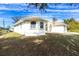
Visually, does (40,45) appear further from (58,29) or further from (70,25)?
(70,25)

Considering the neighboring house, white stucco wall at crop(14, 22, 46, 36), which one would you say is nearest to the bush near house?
the neighboring house

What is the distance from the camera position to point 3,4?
190 inches

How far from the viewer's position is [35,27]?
4875 millimetres

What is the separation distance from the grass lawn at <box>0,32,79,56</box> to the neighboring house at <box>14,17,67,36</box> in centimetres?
5

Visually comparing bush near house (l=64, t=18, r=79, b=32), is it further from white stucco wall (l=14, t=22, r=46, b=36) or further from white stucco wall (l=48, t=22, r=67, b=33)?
white stucco wall (l=14, t=22, r=46, b=36)

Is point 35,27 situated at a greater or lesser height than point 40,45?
greater

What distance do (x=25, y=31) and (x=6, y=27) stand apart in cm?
20

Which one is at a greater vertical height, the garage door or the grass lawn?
the garage door

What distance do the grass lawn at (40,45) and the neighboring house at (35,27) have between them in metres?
0.05

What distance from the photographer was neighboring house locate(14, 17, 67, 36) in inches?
192

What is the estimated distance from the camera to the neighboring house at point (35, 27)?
4.87 meters

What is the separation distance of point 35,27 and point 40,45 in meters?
0.19

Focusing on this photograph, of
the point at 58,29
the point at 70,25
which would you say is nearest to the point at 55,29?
the point at 58,29

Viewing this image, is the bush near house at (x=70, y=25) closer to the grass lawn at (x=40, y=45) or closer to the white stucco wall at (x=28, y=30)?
the grass lawn at (x=40, y=45)
